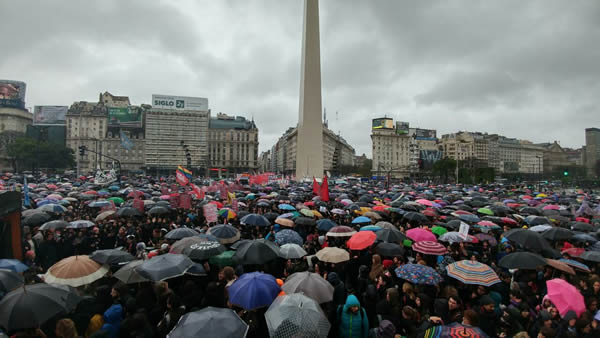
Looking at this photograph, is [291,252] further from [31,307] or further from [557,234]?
[557,234]

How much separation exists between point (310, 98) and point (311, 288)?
113ft

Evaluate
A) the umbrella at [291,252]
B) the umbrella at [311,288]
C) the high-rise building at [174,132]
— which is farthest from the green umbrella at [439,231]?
the high-rise building at [174,132]

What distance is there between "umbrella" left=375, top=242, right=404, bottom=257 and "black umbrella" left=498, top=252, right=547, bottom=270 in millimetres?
1894

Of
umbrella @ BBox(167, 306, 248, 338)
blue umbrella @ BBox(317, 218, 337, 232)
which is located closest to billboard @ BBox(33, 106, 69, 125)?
blue umbrella @ BBox(317, 218, 337, 232)

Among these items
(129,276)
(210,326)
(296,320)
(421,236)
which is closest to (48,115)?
(129,276)

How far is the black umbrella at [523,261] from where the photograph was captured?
6172 mm

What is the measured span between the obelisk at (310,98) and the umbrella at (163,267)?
33.4 metres

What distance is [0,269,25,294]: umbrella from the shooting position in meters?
4.74

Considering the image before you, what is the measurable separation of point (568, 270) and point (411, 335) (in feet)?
12.5

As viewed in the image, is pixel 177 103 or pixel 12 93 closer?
pixel 12 93

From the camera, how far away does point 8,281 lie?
483cm

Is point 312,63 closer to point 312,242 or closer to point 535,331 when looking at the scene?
point 312,242

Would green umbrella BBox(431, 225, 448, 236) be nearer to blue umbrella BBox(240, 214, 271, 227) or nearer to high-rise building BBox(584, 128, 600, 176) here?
blue umbrella BBox(240, 214, 271, 227)

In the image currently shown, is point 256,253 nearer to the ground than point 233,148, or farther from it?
nearer to the ground
